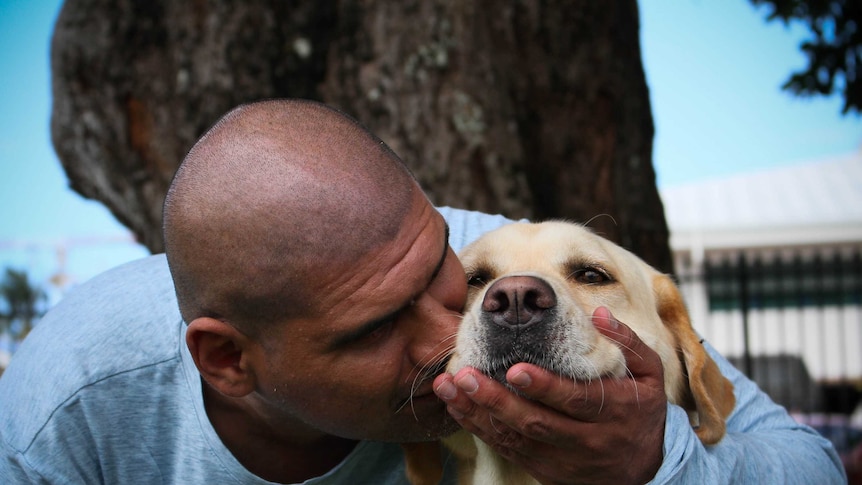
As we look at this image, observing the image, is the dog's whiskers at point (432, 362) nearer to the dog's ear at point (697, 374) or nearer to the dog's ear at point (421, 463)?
the dog's ear at point (421, 463)

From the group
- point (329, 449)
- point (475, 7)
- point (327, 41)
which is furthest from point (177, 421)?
point (475, 7)

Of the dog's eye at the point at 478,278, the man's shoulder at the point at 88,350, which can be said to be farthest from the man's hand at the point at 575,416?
the man's shoulder at the point at 88,350

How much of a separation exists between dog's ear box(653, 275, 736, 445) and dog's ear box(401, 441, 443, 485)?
945 mm

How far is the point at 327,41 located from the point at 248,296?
8.46 feet

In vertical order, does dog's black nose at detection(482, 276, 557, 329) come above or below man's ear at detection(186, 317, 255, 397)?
above

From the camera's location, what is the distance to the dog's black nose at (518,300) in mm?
2201

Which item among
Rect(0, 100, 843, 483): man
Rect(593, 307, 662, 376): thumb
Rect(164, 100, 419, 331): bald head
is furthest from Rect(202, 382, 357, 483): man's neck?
Rect(593, 307, 662, 376): thumb

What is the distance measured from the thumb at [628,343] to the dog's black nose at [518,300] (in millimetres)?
163

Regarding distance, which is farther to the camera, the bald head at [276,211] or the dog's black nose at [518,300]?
the bald head at [276,211]

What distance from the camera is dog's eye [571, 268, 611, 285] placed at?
2822 millimetres

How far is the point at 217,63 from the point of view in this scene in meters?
4.67

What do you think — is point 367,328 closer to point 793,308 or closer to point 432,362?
point 432,362

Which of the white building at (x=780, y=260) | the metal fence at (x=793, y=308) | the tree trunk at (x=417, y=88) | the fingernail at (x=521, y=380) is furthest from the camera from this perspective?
the white building at (x=780, y=260)

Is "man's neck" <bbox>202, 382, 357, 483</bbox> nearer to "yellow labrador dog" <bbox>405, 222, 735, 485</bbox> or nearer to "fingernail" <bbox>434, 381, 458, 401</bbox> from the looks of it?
"yellow labrador dog" <bbox>405, 222, 735, 485</bbox>
